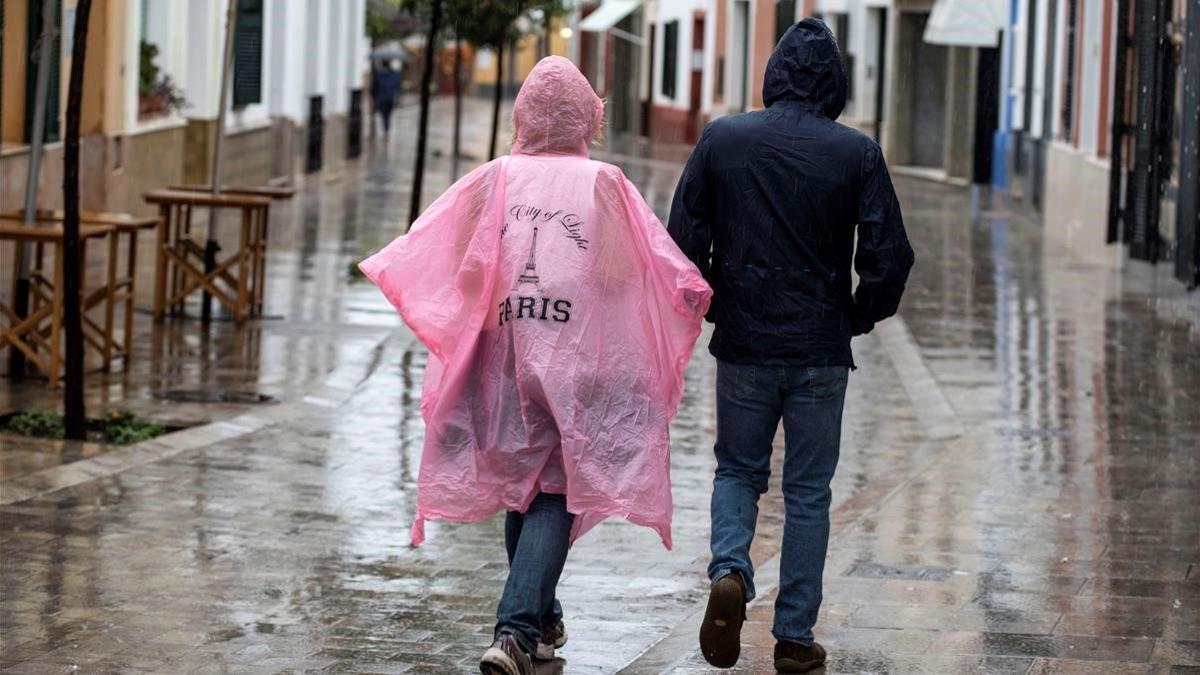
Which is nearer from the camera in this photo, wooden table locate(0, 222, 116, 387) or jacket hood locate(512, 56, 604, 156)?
jacket hood locate(512, 56, 604, 156)

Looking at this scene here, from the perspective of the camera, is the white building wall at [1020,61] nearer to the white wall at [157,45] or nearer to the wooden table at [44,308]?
the white wall at [157,45]

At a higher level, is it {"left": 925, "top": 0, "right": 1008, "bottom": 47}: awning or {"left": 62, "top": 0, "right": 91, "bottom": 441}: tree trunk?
{"left": 925, "top": 0, "right": 1008, "bottom": 47}: awning

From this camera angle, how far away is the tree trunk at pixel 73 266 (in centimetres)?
934

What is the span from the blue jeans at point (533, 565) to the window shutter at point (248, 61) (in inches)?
735

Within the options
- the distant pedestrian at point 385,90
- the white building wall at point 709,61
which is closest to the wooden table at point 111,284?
the distant pedestrian at point 385,90

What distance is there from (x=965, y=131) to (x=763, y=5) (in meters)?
11.5

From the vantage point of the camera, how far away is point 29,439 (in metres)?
9.34

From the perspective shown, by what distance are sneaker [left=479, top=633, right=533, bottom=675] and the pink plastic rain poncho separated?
378 millimetres

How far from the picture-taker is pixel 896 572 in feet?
23.5

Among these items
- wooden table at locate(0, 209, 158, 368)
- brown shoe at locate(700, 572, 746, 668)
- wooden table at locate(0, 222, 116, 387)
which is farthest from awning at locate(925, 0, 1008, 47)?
brown shoe at locate(700, 572, 746, 668)

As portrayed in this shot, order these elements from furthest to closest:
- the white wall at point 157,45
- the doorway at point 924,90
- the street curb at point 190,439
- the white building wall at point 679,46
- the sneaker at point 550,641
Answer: the white building wall at point 679,46, the doorway at point 924,90, the white wall at point 157,45, the street curb at point 190,439, the sneaker at point 550,641

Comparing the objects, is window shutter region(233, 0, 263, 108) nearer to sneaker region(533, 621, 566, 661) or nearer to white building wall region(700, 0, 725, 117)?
sneaker region(533, 621, 566, 661)

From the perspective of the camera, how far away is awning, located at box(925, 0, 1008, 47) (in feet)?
105

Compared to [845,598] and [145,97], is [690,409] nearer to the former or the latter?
[845,598]
